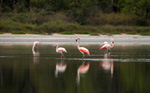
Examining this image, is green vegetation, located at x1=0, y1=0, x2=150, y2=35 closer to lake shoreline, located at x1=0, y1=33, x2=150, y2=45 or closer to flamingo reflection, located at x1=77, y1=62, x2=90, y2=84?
lake shoreline, located at x1=0, y1=33, x2=150, y2=45

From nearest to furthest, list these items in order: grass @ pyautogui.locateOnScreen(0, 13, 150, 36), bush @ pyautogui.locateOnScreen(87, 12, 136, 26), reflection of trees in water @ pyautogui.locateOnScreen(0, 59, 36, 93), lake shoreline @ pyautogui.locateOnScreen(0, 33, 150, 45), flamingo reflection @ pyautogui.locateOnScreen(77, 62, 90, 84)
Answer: reflection of trees in water @ pyautogui.locateOnScreen(0, 59, 36, 93) → flamingo reflection @ pyautogui.locateOnScreen(77, 62, 90, 84) → lake shoreline @ pyautogui.locateOnScreen(0, 33, 150, 45) → grass @ pyautogui.locateOnScreen(0, 13, 150, 36) → bush @ pyautogui.locateOnScreen(87, 12, 136, 26)

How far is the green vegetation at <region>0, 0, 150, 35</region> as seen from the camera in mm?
40000

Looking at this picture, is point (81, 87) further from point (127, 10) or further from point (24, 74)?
point (127, 10)

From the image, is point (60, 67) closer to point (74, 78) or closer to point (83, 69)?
point (83, 69)

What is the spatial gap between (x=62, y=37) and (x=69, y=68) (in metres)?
21.2

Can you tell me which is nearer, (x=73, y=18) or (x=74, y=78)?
(x=74, y=78)

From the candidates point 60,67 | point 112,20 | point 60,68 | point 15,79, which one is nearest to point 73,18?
point 112,20

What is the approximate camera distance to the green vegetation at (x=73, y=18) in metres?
40.0

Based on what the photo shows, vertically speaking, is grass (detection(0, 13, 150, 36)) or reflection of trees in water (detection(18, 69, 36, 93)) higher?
reflection of trees in water (detection(18, 69, 36, 93))

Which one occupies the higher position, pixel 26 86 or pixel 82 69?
pixel 26 86

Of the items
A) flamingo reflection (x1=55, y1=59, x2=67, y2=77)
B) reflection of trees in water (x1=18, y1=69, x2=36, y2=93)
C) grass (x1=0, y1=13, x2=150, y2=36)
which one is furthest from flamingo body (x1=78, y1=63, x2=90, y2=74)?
grass (x1=0, y1=13, x2=150, y2=36)

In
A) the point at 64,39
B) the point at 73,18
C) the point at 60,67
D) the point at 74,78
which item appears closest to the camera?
the point at 74,78

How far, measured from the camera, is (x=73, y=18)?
47594 mm

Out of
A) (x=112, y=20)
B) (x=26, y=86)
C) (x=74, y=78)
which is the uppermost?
(x=26, y=86)
